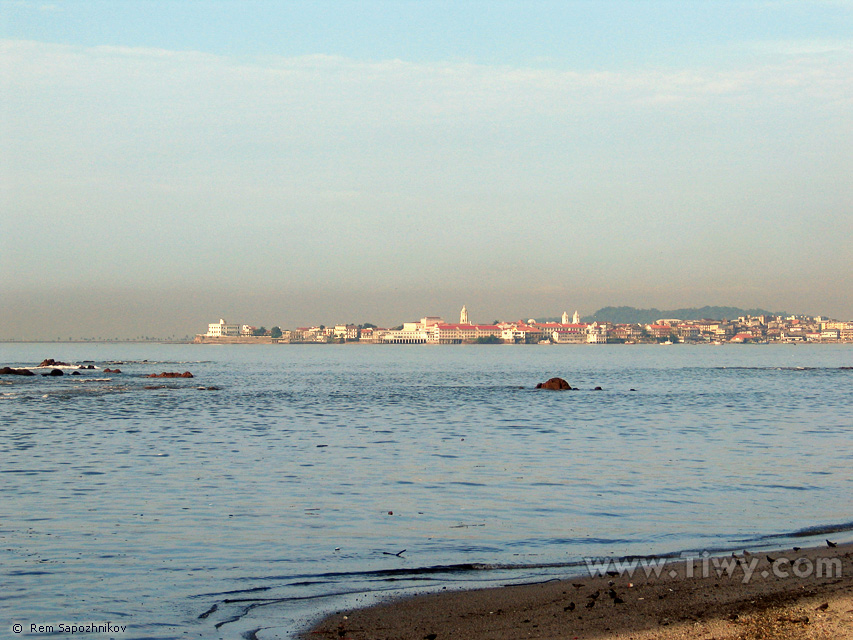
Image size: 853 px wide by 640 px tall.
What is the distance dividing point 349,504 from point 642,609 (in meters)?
7.30

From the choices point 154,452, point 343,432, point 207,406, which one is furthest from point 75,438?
point 207,406

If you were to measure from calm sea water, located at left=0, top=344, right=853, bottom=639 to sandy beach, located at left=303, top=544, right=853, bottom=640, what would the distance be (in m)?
0.65

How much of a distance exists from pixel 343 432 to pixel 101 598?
18886 mm

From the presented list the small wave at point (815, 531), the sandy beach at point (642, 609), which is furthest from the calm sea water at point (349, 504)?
the sandy beach at point (642, 609)

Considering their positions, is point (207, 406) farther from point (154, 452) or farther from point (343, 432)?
point (154, 452)

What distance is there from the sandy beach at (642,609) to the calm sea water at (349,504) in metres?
0.65

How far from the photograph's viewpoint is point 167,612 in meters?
8.72

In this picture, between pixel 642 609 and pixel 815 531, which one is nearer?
pixel 642 609

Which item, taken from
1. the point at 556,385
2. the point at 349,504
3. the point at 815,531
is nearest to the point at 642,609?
the point at 815,531

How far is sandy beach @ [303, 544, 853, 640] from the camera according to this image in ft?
25.0

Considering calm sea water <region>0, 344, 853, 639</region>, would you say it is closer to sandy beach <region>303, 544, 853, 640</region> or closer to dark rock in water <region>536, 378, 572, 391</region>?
sandy beach <region>303, 544, 853, 640</region>

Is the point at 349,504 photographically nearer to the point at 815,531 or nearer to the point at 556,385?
the point at 815,531

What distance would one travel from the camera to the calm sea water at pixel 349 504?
9.59 metres

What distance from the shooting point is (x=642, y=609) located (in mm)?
8320
